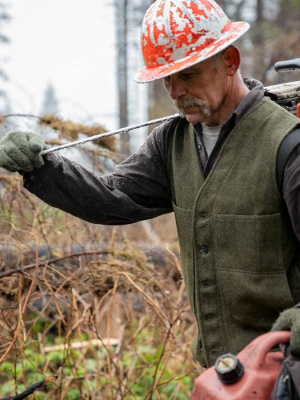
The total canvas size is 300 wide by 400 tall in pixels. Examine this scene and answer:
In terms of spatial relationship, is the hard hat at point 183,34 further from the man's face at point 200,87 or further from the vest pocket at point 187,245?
the vest pocket at point 187,245

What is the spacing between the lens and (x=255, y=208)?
2.69 m

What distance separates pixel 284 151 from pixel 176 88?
0.51m

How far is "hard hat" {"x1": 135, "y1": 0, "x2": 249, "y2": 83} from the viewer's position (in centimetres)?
274

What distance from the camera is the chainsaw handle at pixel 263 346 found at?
2285 millimetres

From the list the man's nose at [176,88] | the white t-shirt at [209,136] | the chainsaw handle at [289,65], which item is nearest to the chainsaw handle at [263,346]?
the white t-shirt at [209,136]

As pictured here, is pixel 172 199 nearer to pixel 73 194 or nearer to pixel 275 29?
pixel 73 194

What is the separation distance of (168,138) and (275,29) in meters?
16.0

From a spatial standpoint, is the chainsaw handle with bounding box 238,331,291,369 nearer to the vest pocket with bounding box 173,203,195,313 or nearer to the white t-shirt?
the vest pocket with bounding box 173,203,195,313

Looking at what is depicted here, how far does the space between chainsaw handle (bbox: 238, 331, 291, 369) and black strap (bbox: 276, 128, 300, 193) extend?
0.60 metres

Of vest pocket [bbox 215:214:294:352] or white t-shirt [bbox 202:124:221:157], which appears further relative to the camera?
white t-shirt [bbox 202:124:221:157]

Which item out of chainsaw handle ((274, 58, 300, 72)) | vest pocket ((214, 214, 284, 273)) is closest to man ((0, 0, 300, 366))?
vest pocket ((214, 214, 284, 273))

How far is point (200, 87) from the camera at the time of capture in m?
2.77

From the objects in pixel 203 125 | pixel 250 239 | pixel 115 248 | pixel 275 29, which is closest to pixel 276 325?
pixel 250 239

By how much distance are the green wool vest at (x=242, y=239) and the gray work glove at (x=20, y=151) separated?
0.67m
